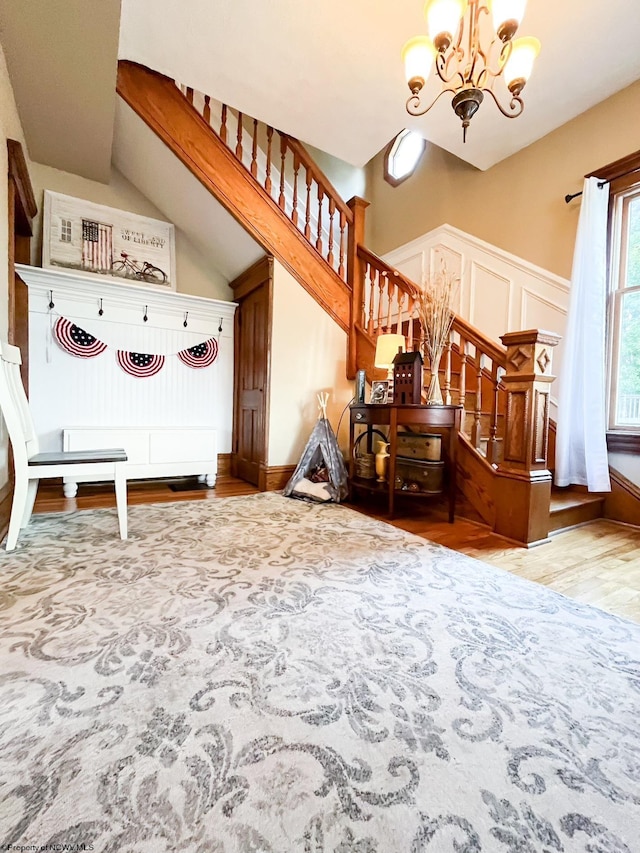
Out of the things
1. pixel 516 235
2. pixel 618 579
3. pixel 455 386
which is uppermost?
pixel 516 235

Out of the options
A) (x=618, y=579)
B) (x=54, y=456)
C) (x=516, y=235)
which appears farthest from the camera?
(x=516, y=235)

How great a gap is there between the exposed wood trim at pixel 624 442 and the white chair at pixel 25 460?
3411mm

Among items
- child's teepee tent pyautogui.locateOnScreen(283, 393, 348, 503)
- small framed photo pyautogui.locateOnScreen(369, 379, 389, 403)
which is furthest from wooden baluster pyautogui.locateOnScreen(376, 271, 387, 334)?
child's teepee tent pyautogui.locateOnScreen(283, 393, 348, 503)

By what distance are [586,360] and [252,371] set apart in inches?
111

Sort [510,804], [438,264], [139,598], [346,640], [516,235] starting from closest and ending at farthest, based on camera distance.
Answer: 1. [510,804]
2. [346,640]
3. [139,598]
4. [516,235]
5. [438,264]

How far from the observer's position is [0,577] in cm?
162

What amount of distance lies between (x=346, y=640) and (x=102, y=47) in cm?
344

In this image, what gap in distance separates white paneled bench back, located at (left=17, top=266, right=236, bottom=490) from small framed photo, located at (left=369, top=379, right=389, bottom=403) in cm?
167

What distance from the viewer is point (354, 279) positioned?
148 inches

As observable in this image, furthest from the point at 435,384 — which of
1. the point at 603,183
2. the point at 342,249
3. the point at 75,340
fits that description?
the point at 75,340

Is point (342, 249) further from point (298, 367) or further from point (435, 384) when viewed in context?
point (435, 384)

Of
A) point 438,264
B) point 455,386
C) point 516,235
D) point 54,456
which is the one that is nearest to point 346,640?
point 54,456

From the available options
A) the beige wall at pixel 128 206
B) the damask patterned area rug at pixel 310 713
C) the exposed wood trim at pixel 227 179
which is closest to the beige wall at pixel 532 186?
the exposed wood trim at pixel 227 179

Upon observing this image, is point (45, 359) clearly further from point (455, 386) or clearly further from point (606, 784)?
point (606, 784)
